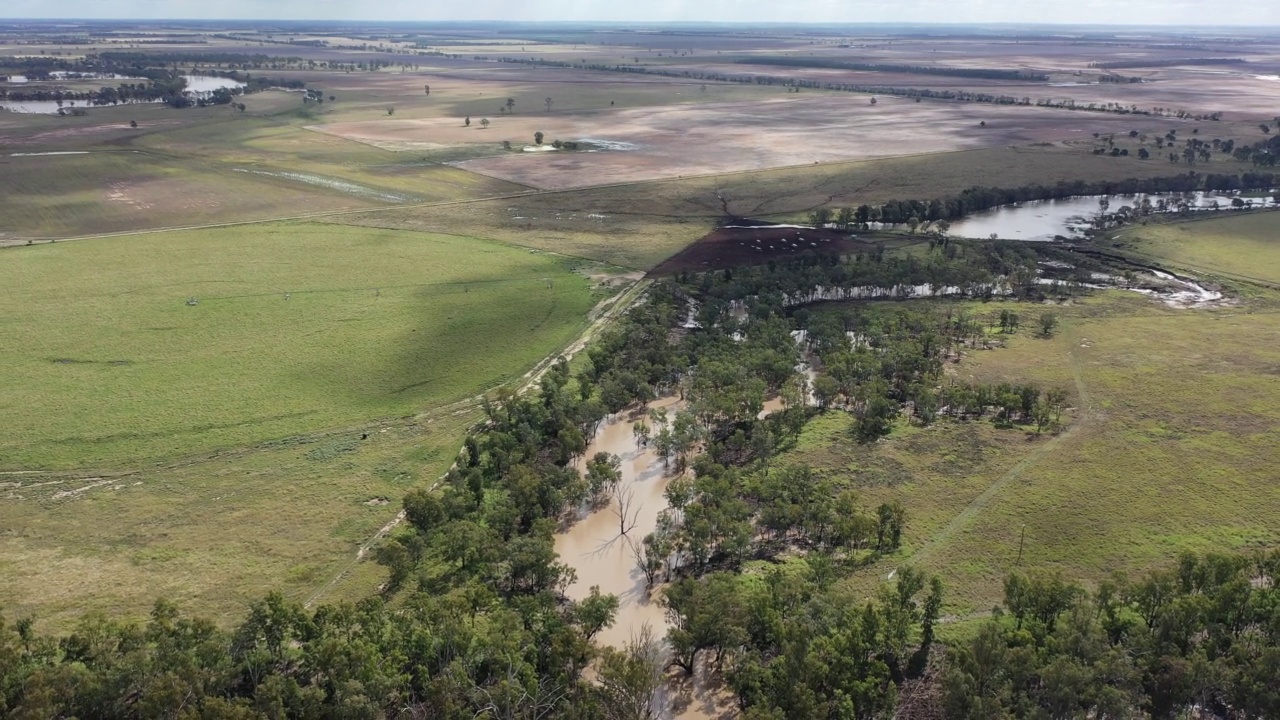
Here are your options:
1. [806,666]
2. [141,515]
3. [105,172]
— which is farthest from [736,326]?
[105,172]

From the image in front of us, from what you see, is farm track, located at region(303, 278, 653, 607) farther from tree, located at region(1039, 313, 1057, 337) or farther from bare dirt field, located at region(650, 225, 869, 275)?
tree, located at region(1039, 313, 1057, 337)

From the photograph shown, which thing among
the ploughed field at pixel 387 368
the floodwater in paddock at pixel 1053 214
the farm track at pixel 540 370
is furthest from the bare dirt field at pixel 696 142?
the farm track at pixel 540 370

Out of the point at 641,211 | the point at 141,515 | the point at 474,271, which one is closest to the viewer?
the point at 141,515

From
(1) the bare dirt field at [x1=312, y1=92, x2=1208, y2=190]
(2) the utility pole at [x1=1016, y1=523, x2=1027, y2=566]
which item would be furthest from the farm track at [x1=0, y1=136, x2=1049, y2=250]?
(2) the utility pole at [x1=1016, y1=523, x2=1027, y2=566]

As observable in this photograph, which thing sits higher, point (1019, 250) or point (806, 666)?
point (1019, 250)

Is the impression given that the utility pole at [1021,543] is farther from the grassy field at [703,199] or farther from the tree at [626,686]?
the grassy field at [703,199]

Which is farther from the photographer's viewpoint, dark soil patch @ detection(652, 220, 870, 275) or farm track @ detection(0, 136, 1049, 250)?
farm track @ detection(0, 136, 1049, 250)

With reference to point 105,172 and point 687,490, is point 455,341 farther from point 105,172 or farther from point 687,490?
point 105,172
